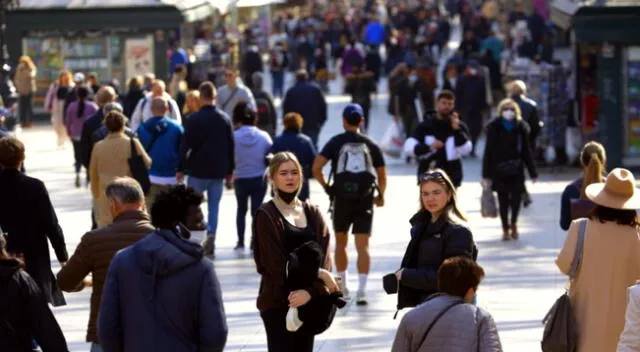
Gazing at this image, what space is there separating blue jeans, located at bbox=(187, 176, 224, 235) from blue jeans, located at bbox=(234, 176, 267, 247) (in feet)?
0.61

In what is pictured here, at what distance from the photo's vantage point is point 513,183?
18.1m

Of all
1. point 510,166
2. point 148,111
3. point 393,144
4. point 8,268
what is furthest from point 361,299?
point 393,144

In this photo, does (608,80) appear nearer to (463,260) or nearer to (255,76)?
(255,76)

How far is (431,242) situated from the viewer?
9297 mm

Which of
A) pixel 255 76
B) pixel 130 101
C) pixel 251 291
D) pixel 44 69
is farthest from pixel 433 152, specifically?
pixel 44 69

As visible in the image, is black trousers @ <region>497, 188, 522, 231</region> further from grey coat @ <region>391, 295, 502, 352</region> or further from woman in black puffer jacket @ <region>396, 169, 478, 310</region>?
grey coat @ <region>391, 295, 502, 352</region>

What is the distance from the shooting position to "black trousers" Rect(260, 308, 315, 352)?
9719mm

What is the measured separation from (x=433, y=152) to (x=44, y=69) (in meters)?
19.2

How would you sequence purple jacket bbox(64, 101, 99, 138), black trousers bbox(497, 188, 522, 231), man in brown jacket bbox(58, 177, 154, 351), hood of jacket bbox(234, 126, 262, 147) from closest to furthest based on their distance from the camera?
1. man in brown jacket bbox(58, 177, 154, 351)
2. hood of jacket bbox(234, 126, 262, 147)
3. black trousers bbox(497, 188, 522, 231)
4. purple jacket bbox(64, 101, 99, 138)

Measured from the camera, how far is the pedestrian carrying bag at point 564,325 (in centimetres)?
913

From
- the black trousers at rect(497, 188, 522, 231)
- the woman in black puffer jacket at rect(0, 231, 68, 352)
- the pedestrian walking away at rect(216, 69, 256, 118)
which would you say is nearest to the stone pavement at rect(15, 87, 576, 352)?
the black trousers at rect(497, 188, 522, 231)

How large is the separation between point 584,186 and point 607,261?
8.98ft

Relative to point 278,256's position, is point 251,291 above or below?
below

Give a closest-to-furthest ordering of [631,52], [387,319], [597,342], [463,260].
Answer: [463,260]
[597,342]
[387,319]
[631,52]
